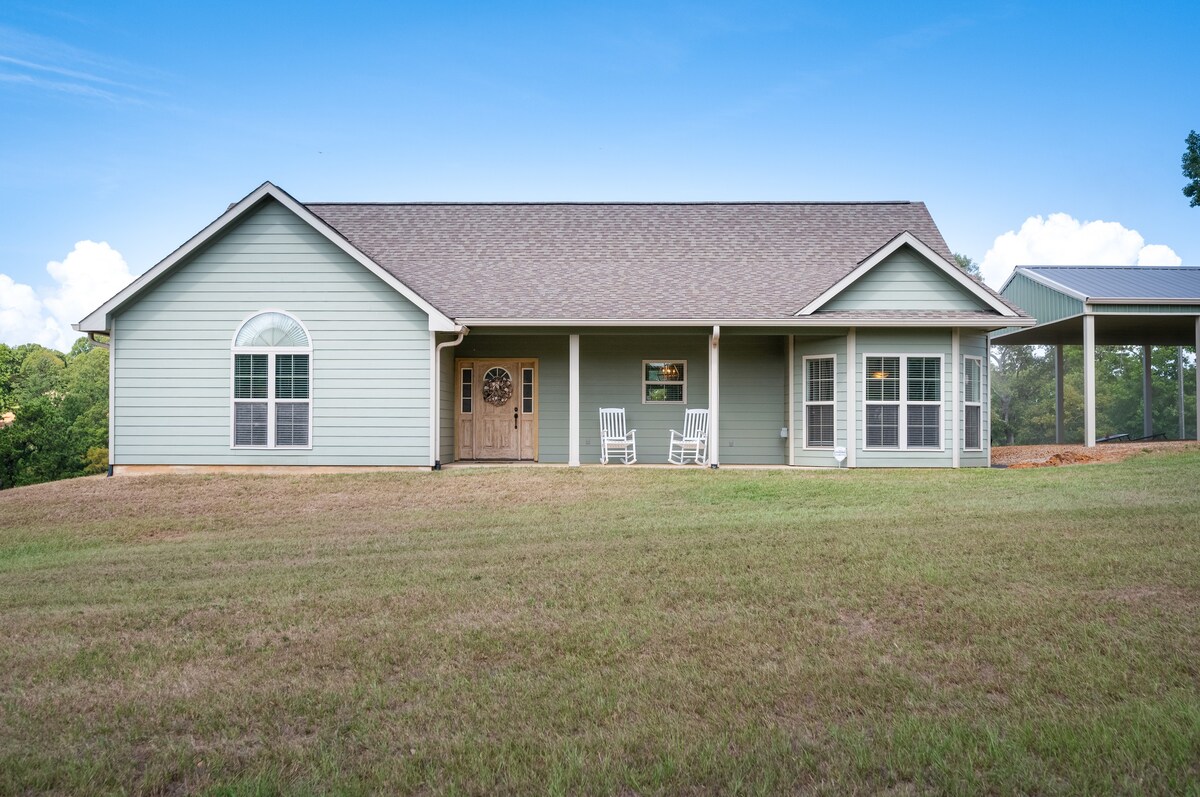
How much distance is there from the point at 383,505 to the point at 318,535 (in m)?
2.35

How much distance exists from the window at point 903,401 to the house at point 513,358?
0.03 metres

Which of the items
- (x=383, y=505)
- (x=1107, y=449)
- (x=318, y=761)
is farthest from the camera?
(x=1107, y=449)

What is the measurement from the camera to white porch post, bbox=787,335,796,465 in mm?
16000

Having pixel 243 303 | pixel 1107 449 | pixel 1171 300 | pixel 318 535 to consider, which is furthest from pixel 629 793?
pixel 1171 300

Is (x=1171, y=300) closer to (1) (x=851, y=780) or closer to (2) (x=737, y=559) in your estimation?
(2) (x=737, y=559)

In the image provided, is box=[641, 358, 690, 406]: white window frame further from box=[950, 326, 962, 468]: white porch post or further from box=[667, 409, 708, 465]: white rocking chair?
box=[950, 326, 962, 468]: white porch post

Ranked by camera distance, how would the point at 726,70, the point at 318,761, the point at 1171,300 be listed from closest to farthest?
the point at 318,761 → the point at 1171,300 → the point at 726,70

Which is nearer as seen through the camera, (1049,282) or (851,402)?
(851,402)

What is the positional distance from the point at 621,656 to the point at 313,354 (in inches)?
441

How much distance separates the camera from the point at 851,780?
129 inches

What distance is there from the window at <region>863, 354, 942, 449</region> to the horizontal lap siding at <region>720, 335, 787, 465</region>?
1807 mm

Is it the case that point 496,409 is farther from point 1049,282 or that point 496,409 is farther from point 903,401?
point 1049,282

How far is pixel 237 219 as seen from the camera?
47.5ft

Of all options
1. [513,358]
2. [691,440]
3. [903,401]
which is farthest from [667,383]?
[903,401]
